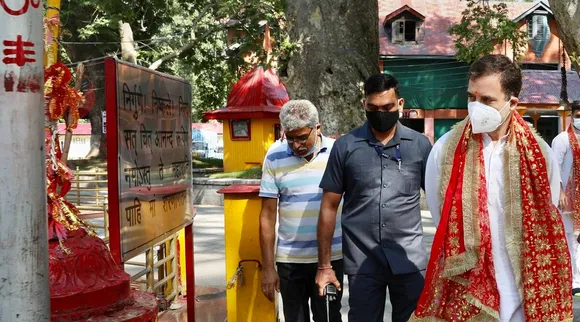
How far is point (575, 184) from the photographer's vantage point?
7.03 metres

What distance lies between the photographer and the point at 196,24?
2403 cm

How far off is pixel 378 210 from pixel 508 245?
3.24 ft

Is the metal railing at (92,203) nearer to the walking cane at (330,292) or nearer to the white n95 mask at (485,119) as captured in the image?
the walking cane at (330,292)

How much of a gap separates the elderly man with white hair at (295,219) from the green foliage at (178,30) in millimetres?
16558

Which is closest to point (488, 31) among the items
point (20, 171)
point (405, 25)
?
point (20, 171)

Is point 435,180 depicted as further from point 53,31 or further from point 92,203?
point 92,203

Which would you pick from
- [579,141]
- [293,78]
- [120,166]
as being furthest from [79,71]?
[579,141]

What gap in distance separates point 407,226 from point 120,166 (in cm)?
159

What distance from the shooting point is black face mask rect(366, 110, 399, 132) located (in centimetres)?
390

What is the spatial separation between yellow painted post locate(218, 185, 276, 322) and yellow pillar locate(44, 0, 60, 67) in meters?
1.99

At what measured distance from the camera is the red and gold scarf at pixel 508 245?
9.66 ft

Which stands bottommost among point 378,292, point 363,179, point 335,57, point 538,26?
point 378,292

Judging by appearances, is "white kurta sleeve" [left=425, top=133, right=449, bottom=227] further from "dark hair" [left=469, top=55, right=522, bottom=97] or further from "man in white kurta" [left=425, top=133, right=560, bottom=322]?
"dark hair" [left=469, top=55, right=522, bottom=97]

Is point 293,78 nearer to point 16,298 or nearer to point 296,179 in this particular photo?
point 296,179
